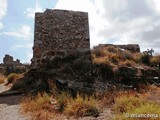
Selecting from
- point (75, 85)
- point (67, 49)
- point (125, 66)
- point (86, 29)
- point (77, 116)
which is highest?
point (86, 29)

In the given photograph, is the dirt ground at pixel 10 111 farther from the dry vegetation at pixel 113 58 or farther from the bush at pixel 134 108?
the dry vegetation at pixel 113 58

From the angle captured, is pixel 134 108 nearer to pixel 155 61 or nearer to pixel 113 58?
pixel 113 58

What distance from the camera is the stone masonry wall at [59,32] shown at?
17984 millimetres

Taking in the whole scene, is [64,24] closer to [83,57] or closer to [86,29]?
[86,29]

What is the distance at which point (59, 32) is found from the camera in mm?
18438

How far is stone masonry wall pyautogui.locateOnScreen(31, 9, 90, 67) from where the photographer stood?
18.0m

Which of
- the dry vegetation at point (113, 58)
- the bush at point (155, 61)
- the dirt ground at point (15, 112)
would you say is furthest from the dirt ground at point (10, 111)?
the bush at point (155, 61)

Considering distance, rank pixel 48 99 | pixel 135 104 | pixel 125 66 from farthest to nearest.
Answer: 1. pixel 125 66
2. pixel 48 99
3. pixel 135 104

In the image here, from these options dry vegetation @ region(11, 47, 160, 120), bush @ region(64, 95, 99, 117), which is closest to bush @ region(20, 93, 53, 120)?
dry vegetation @ region(11, 47, 160, 120)

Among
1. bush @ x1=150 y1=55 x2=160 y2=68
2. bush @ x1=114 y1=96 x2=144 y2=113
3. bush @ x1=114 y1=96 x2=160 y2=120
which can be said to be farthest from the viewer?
bush @ x1=150 y1=55 x2=160 y2=68

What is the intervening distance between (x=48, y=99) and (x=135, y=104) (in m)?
3.64

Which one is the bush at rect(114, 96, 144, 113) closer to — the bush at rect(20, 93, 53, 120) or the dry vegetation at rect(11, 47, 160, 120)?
the dry vegetation at rect(11, 47, 160, 120)

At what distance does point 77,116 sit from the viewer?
8336 millimetres

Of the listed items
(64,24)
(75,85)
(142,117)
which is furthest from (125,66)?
(142,117)
